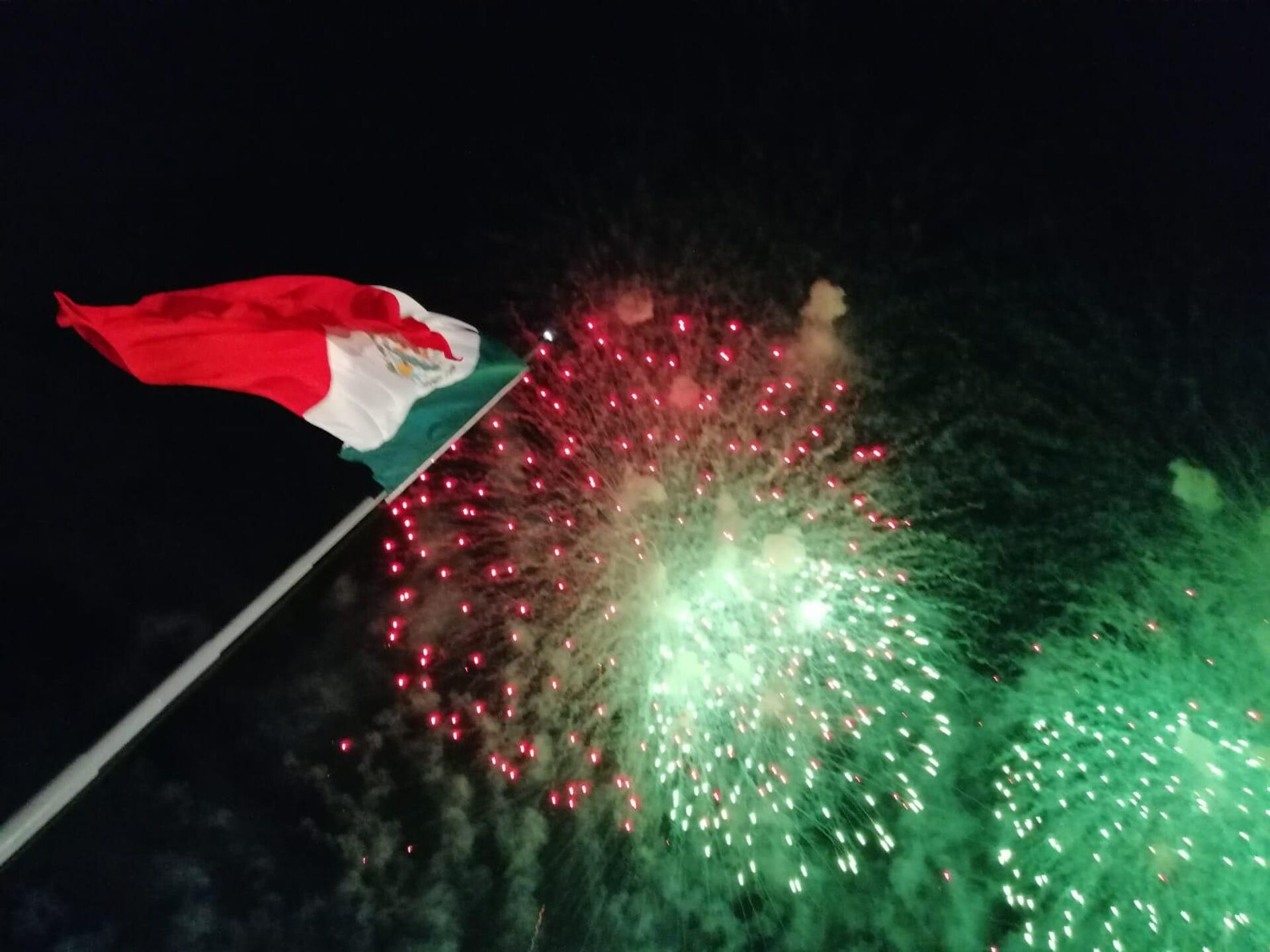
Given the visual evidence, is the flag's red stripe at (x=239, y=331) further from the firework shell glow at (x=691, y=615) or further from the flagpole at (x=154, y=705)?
the firework shell glow at (x=691, y=615)

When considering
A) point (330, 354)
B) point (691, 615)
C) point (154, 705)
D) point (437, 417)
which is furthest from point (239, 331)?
point (691, 615)

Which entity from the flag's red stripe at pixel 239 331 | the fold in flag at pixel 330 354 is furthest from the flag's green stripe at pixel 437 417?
the flag's red stripe at pixel 239 331

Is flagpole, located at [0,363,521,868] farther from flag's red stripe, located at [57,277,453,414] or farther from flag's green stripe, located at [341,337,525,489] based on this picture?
flag's red stripe, located at [57,277,453,414]

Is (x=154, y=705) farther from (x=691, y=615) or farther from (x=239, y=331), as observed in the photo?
(x=691, y=615)

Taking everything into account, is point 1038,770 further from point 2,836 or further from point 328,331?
point 2,836

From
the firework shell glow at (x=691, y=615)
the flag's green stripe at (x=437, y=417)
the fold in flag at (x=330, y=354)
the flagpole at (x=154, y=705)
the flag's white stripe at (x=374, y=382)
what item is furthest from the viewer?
the firework shell glow at (x=691, y=615)

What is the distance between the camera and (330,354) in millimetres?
5000

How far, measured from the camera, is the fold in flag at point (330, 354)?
4.40 meters

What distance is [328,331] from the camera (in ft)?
16.6

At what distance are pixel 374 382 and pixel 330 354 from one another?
1.12 feet

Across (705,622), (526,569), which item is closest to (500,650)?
Answer: (526,569)

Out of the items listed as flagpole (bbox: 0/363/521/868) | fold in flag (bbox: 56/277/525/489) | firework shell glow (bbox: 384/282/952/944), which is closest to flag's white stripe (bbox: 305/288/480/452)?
fold in flag (bbox: 56/277/525/489)

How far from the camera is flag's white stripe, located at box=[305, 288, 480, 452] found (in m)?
5.06

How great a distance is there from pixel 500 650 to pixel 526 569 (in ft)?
2.87
